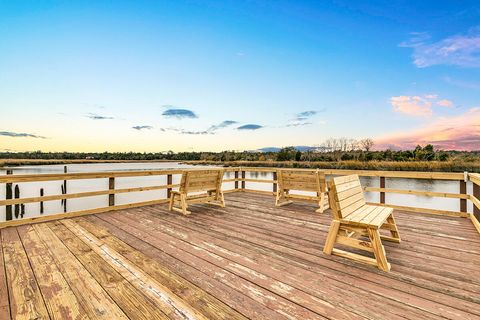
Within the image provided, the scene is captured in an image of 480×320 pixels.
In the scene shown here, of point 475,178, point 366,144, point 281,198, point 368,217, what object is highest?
point 366,144

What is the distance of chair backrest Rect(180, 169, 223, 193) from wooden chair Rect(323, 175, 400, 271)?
9.45 feet

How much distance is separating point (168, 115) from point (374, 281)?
72.0ft

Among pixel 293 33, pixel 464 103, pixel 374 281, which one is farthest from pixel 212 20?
pixel 464 103

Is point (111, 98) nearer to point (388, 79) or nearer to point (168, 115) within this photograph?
point (168, 115)

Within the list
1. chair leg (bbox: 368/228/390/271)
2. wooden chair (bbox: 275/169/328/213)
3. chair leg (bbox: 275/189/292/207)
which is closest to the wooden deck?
chair leg (bbox: 368/228/390/271)

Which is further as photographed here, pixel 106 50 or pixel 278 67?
pixel 278 67

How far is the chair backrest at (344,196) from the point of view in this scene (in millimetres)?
2498

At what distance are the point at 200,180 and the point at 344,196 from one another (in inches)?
119

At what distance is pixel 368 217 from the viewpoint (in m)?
2.63

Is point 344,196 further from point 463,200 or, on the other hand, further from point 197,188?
point 463,200

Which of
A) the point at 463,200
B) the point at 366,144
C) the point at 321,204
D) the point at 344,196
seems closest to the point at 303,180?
the point at 321,204

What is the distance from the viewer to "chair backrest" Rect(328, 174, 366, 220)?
8.20ft

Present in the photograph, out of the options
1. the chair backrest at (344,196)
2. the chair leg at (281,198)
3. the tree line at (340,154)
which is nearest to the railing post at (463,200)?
the chair backrest at (344,196)

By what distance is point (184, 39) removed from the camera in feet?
32.3
